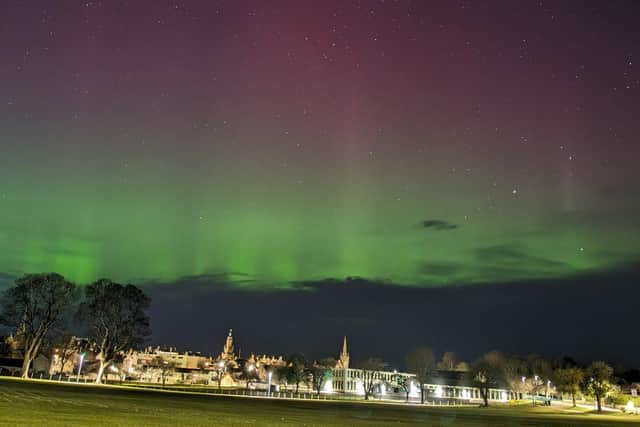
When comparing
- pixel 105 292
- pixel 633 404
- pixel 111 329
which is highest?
pixel 105 292

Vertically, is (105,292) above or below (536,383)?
above

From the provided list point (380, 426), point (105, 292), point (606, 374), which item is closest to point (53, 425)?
point (380, 426)

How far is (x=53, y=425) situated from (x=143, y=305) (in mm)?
83022

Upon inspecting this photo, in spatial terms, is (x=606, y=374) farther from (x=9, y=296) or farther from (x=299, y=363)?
(x=9, y=296)

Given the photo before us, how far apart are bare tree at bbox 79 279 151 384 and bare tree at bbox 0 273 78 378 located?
188 inches

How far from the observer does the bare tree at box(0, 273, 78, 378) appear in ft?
316

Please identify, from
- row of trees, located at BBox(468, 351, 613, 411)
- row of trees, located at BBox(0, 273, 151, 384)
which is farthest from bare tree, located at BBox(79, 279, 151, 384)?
row of trees, located at BBox(468, 351, 613, 411)

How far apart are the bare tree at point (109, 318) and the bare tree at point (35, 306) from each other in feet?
15.7

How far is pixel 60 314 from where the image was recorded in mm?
99312

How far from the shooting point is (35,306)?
97.7 meters

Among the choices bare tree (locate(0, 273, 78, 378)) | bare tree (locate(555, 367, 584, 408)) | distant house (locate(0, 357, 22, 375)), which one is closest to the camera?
bare tree (locate(0, 273, 78, 378))

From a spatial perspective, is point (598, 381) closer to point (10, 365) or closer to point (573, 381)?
Answer: point (573, 381)

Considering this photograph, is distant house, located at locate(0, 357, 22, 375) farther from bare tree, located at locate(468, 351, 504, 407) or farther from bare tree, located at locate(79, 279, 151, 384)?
bare tree, located at locate(468, 351, 504, 407)

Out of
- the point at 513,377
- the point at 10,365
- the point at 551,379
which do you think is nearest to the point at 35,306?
the point at 10,365
